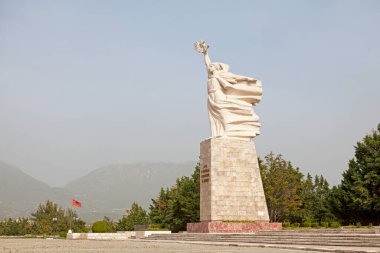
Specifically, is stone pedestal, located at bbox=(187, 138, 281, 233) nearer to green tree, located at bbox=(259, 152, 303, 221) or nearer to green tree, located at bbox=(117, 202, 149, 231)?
green tree, located at bbox=(259, 152, 303, 221)

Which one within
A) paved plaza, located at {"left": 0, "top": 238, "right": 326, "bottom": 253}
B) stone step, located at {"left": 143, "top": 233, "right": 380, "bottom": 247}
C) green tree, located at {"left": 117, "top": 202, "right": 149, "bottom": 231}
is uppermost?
green tree, located at {"left": 117, "top": 202, "right": 149, "bottom": 231}

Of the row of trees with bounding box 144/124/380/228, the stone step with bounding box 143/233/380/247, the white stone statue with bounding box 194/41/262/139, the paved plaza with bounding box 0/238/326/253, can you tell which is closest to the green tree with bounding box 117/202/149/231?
the row of trees with bounding box 144/124/380/228

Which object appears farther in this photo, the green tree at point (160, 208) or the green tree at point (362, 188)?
the green tree at point (160, 208)

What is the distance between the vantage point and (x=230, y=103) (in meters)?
32.1

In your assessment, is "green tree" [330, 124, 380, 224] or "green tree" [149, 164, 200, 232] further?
"green tree" [149, 164, 200, 232]

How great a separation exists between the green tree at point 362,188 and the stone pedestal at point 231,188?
29.4 feet

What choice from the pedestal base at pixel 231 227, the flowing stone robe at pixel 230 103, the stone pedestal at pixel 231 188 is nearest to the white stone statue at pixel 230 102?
the flowing stone robe at pixel 230 103

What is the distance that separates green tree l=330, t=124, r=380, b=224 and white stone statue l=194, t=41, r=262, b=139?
9.38m

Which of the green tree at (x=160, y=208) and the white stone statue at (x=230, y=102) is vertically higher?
the white stone statue at (x=230, y=102)

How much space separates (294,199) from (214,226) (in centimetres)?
2253

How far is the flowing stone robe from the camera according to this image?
3188 cm

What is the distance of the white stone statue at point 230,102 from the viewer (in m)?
31.9

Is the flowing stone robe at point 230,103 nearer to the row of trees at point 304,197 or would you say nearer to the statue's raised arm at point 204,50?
the statue's raised arm at point 204,50

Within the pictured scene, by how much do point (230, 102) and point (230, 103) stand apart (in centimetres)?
7
